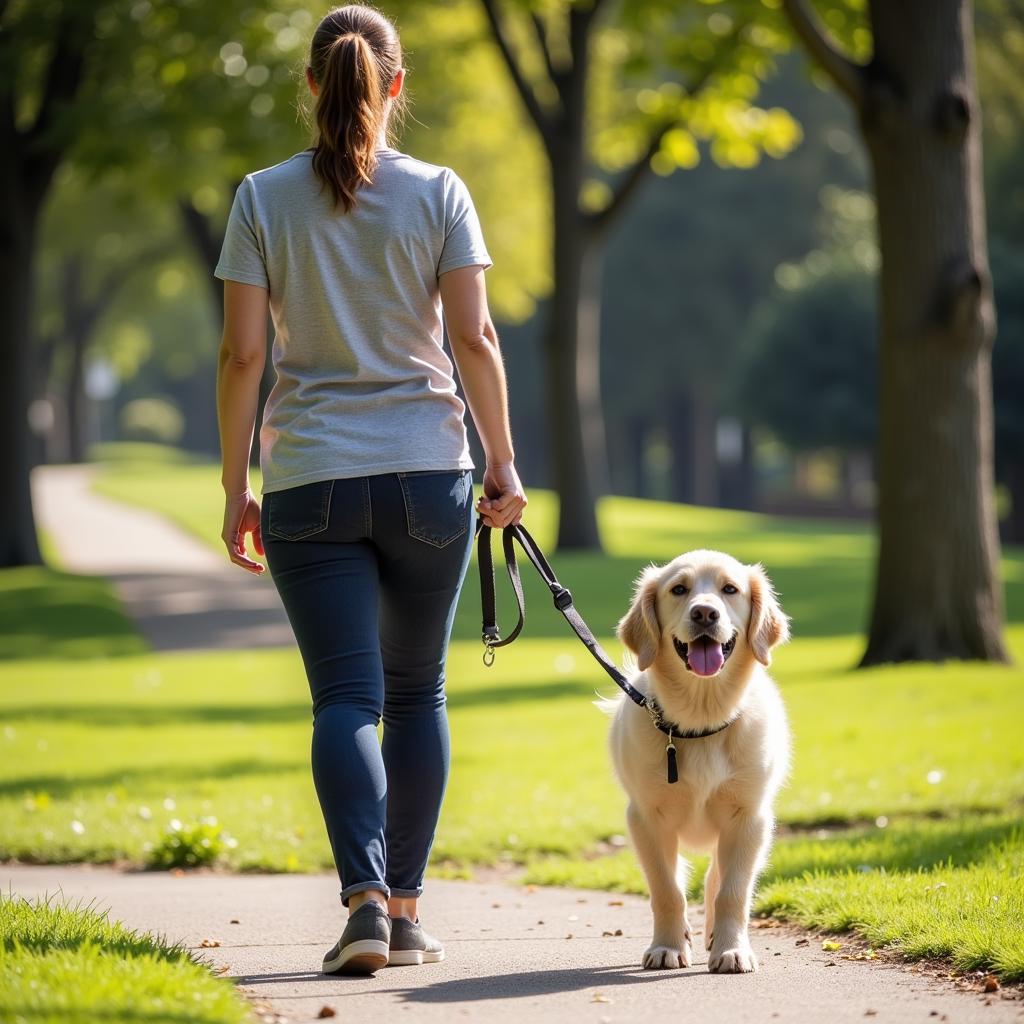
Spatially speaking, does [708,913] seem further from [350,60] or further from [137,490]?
[137,490]

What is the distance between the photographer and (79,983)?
3.67m

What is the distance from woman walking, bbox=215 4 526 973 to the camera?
4254 millimetres

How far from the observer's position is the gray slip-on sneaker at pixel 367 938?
418 centimetres

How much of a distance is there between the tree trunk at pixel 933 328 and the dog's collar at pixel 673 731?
811cm

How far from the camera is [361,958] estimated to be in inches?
166

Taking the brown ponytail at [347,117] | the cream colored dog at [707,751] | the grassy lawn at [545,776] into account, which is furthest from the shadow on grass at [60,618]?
the brown ponytail at [347,117]

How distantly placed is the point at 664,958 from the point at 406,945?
748 millimetres

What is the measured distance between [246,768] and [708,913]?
5616 millimetres

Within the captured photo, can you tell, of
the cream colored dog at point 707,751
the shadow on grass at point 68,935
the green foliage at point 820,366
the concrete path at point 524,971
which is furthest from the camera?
the green foliage at point 820,366

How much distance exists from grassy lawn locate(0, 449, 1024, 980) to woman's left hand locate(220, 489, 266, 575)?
2214 millimetres

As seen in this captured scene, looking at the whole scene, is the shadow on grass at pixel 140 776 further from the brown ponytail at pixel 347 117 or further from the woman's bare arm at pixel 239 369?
the brown ponytail at pixel 347 117

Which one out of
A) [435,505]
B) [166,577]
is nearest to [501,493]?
[435,505]

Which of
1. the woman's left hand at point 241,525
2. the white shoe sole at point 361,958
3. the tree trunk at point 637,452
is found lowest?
the white shoe sole at point 361,958

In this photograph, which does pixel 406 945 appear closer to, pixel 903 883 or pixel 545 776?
pixel 903 883
